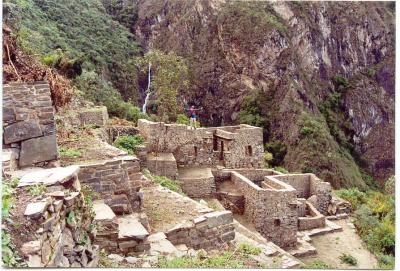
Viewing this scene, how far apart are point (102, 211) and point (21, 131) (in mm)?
1177

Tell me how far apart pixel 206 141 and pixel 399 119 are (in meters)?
8.04

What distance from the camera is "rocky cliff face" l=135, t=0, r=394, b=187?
5572 cm

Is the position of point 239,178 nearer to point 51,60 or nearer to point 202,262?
point 202,262

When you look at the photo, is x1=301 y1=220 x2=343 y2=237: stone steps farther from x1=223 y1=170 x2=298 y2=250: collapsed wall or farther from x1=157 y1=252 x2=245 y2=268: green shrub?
x1=157 y1=252 x2=245 y2=268: green shrub

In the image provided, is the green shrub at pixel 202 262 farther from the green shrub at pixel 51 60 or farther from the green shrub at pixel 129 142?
the green shrub at pixel 51 60

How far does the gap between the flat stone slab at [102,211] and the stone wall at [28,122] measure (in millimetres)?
725

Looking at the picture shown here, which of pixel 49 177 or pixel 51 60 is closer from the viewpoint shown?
pixel 49 177

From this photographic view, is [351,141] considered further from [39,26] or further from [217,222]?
[217,222]

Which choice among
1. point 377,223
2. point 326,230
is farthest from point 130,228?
point 377,223

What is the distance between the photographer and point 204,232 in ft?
20.5

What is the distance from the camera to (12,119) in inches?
202

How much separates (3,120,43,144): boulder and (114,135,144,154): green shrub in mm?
4780

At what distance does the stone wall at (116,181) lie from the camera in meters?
5.87

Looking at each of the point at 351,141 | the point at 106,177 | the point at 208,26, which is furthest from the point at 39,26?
the point at 351,141
